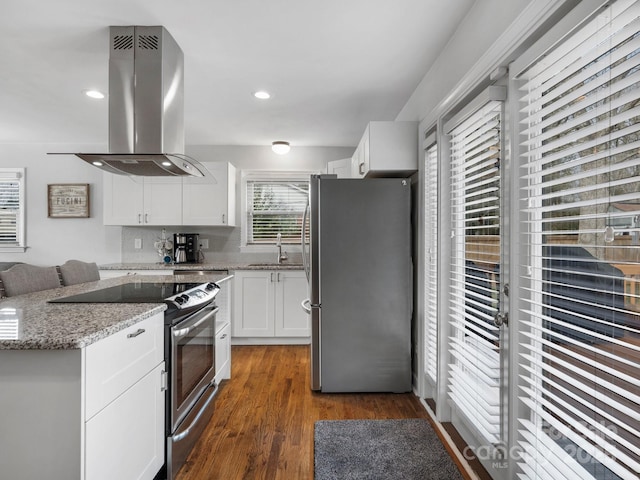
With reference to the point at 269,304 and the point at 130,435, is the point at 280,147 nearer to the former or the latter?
the point at 269,304

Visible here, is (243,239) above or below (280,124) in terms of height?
below

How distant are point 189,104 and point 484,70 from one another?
8.32ft

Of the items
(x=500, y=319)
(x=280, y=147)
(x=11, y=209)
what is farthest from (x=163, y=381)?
(x=11, y=209)

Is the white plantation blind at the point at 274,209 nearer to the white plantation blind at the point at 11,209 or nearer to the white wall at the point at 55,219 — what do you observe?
the white wall at the point at 55,219

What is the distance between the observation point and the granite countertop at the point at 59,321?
1.15m

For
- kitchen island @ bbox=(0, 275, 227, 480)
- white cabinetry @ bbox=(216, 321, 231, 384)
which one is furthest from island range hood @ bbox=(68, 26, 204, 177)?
white cabinetry @ bbox=(216, 321, 231, 384)

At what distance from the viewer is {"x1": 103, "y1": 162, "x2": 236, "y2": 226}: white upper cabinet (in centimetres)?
427

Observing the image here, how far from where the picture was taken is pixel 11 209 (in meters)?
4.54

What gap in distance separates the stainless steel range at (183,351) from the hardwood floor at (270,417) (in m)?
0.14

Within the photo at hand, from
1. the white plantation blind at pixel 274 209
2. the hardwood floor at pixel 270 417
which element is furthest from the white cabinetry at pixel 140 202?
A: the hardwood floor at pixel 270 417

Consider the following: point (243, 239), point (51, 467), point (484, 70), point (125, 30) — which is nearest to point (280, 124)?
point (243, 239)

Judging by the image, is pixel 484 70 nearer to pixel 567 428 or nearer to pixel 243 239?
pixel 567 428

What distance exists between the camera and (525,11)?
52.6 inches

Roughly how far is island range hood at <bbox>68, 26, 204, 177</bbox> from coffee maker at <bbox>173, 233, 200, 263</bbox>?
2272mm
